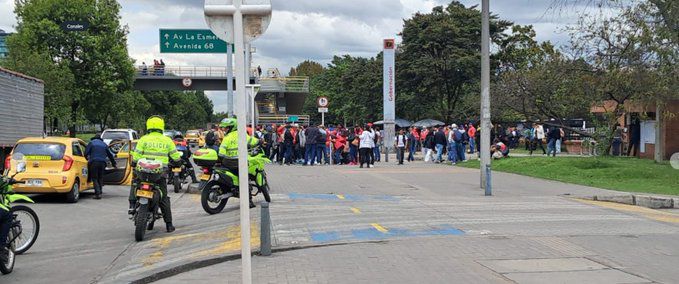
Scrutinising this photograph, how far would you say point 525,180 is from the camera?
19.3m

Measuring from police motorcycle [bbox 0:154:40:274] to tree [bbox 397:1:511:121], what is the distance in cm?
4033

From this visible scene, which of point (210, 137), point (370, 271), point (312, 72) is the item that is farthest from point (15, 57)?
point (312, 72)

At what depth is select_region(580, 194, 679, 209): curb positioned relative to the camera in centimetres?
1423

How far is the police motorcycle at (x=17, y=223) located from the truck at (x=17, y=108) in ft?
40.2

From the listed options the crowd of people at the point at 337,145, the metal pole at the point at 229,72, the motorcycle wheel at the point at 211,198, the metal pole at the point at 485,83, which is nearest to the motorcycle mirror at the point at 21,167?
the motorcycle wheel at the point at 211,198

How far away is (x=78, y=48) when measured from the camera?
43.2 meters

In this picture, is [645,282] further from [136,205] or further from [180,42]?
[180,42]

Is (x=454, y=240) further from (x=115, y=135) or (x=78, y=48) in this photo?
(x=78, y=48)

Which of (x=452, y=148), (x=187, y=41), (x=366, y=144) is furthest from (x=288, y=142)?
(x=452, y=148)

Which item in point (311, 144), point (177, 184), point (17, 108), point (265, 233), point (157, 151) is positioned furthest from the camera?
point (311, 144)

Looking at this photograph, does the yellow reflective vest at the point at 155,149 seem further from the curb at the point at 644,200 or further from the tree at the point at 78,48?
the tree at the point at 78,48

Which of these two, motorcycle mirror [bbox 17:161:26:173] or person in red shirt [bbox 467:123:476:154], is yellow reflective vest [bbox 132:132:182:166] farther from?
person in red shirt [bbox 467:123:476:154]

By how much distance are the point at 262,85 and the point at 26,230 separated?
51.1 metres

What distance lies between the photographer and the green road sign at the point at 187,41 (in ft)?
90.9
